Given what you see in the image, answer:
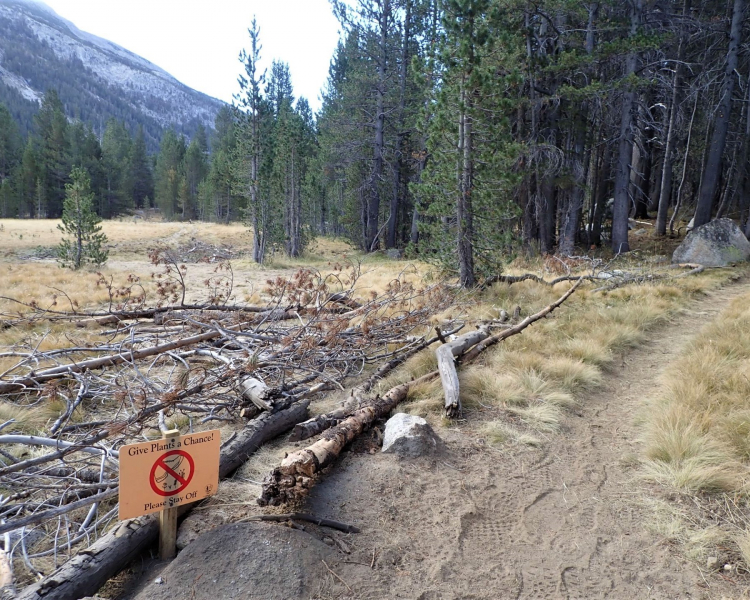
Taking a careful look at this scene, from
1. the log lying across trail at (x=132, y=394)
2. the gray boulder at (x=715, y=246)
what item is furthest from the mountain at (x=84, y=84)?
the gray boulder at (x=715, y=246)

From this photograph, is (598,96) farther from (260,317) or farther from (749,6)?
(260,317)

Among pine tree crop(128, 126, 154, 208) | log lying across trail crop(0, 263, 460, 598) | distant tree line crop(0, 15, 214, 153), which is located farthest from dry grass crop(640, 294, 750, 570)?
distant tree line crop(0, 15, 214, 153)

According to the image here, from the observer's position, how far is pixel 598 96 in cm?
1235

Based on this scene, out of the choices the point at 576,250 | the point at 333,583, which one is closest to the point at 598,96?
the point at 576,250

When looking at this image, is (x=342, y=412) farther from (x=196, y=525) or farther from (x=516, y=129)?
(x=516, y=129)

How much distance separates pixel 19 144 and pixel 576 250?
205ft

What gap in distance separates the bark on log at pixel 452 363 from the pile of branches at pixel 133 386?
59 centimetres

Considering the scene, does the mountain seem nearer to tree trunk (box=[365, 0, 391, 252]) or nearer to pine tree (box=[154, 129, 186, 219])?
pine tree (box=[154, 129, 186, 219])

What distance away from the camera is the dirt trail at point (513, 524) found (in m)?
2.37

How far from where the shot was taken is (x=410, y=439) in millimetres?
3586

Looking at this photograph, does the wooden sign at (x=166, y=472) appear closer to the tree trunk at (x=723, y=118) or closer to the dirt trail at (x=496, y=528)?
the dirt trail at (x=496, y=528)

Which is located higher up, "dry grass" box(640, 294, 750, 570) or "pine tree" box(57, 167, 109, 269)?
"pine tree" box(57, 167, 109, 269)

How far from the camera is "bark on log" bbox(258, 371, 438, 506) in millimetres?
2785

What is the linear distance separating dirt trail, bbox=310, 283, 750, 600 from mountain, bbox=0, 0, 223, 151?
118 metres
